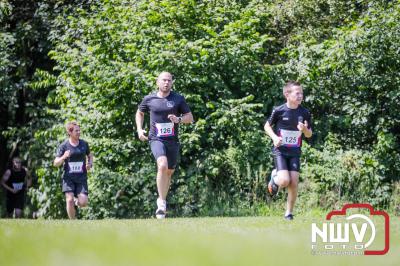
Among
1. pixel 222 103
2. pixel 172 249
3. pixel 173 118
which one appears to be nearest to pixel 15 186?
pixel 222 103

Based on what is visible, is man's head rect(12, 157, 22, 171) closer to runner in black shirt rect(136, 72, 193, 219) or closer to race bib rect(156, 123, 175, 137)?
runner in black shirt rect(136, 72, 193, 219)

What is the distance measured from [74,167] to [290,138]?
4402 millimetres

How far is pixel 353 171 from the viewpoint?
47.4 ft

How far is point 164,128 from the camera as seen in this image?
10.8 m

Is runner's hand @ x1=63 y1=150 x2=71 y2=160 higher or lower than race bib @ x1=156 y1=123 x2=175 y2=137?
lower

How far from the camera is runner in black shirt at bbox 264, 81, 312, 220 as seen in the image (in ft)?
32.6

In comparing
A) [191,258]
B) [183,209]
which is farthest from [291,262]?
[183,209]

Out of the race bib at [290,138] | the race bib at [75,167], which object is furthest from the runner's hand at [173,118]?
the race bib at [75,167]

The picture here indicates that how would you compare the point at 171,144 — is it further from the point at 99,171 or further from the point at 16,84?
the point at 16,84

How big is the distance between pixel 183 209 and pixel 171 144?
381 cm

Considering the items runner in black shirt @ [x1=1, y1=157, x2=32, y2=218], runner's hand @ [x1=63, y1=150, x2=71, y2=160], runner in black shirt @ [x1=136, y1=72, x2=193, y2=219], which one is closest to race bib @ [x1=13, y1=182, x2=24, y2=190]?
runner in black shirt @ [x1=1, y1=157, x2=32, y2=218]

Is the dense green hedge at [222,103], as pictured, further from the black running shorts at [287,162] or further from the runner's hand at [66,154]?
the black running shorts at [287,162]

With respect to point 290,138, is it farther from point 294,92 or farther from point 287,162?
point 294,92

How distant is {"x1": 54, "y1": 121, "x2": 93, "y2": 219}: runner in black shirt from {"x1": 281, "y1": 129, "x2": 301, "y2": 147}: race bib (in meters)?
4.02
